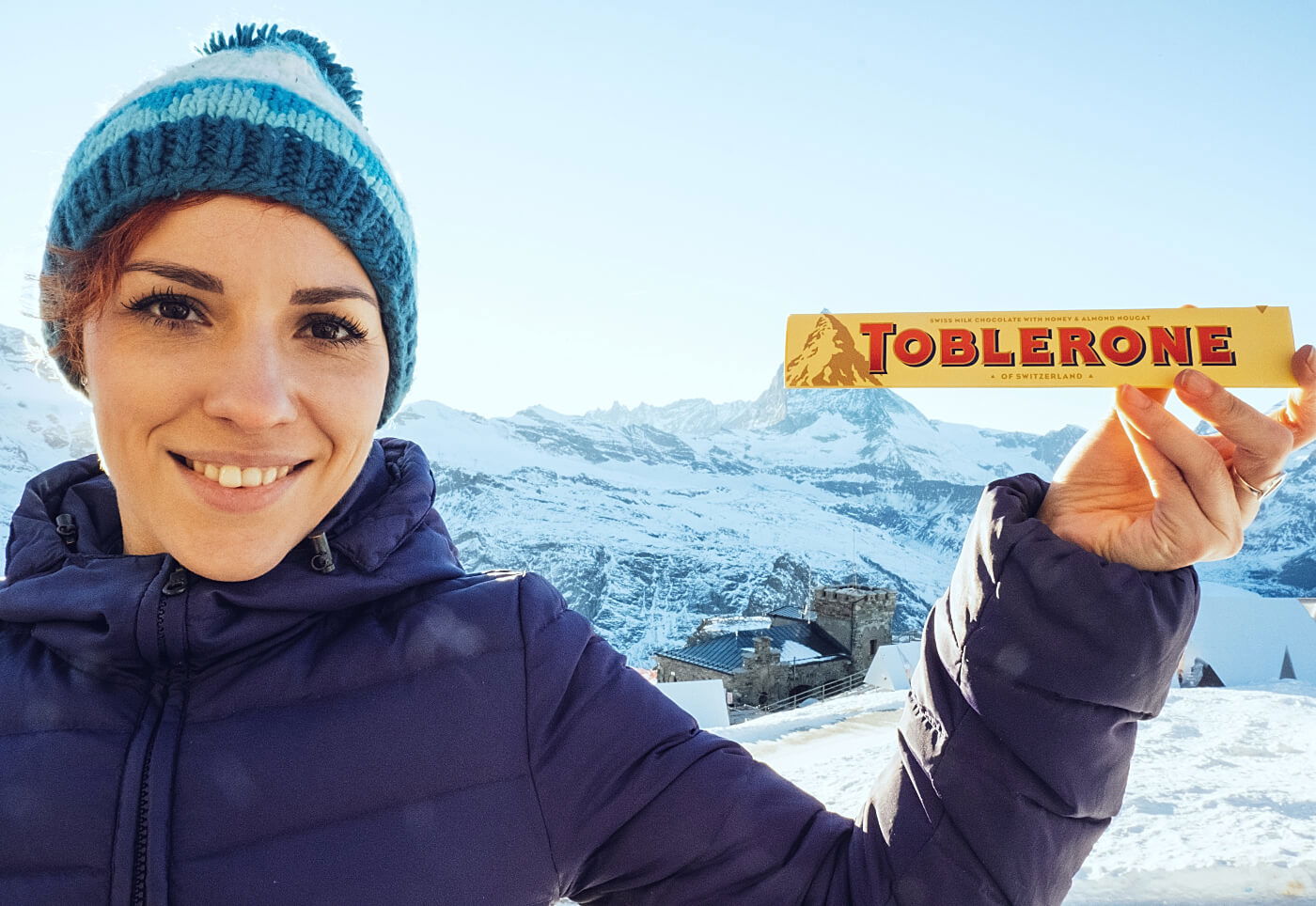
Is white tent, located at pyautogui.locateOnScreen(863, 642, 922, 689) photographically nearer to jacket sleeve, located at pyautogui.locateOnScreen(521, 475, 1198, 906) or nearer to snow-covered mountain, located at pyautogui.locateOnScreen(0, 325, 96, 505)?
jacket sleeve, located at pyautogui.locateOnScreen(521, 475, 1198, 906)

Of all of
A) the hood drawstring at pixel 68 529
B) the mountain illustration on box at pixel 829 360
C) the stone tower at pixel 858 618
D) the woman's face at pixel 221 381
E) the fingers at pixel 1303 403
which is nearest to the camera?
the woman's face at pixel 221 381

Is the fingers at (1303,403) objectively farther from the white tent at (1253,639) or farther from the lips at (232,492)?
the white tent at (1253,639)

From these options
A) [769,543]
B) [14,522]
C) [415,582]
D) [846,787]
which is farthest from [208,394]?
[769,543]

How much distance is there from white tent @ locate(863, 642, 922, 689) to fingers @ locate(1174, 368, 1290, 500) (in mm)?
22426

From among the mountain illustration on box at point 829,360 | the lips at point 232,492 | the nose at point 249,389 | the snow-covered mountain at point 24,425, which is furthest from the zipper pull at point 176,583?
the snow-covered mountain at point 24,425

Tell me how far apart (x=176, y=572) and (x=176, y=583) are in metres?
0.03

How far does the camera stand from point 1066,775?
1124 mm

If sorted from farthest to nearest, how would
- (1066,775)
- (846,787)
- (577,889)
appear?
(846,787) < (577,889) < (1066,775)

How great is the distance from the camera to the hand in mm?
1179

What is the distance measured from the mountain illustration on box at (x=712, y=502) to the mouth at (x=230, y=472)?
68127 mm

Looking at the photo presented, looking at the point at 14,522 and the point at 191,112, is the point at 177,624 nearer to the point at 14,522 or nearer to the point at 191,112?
the point at 14,522

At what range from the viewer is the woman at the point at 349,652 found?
112 centimetres

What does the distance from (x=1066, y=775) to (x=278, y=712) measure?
4.11 feet

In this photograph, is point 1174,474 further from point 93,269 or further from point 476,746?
point 93,269
